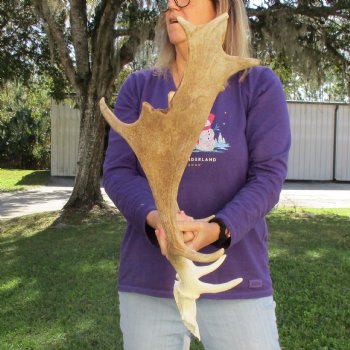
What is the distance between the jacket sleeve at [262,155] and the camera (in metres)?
1.60

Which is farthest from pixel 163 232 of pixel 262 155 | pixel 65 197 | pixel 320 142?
pixel 320 142

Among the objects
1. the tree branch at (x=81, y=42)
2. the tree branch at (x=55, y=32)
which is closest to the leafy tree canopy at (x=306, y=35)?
the tree branch at (x=81, y=42)

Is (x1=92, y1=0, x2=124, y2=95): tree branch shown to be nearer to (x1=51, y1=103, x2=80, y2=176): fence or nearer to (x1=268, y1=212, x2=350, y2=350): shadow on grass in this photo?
(x1=268, y1=212, x2=350, y2=350): shadow on grass

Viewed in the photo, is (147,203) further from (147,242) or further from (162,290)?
(162,290)

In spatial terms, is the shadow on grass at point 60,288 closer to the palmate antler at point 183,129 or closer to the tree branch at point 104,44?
the tree branch at point 104,44

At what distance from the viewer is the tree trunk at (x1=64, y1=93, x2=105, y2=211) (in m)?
9.38

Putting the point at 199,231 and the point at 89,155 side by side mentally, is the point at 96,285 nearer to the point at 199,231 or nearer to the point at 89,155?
the point at 199,231

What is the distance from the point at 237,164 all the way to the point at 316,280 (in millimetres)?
4142

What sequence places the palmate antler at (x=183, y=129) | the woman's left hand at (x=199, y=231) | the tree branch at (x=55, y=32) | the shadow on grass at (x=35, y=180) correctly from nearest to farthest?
the palmate antler at (x=183, y=129) < the woman's left hand at (x=199, y=231) < the tree branch at (x=55, y=32) < the shadow on grass at (x=35, y=180)

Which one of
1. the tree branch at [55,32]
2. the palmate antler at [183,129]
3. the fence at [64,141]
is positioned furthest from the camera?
the fence at [64,141]

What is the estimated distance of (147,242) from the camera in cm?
176

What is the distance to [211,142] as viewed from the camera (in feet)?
5.64

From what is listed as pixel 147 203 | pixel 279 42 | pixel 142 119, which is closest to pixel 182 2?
pixel 142 119

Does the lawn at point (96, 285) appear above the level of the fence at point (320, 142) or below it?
below
